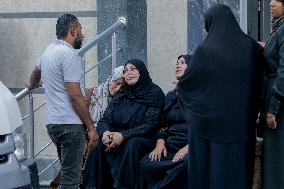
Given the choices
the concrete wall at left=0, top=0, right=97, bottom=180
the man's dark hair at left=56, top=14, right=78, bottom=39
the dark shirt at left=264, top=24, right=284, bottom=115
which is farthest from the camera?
the concrete wall at left=0, top=0, right=97, bottom=180

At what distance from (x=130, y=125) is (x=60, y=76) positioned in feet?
3.43

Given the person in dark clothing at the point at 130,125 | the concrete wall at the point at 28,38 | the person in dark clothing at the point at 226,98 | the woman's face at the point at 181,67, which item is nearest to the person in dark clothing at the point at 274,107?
the person in dark clothing at the point at 226,98

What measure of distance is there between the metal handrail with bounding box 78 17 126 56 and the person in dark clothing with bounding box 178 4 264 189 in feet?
6.02

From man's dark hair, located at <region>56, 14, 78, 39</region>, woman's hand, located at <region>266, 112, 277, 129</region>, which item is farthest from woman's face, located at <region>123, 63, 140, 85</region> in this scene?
woman's hand, located at <region>266, 112, 277, 129</region>

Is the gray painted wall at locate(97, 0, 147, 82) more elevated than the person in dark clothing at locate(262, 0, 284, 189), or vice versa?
the gray painted wall at locate(97, 0, 147, 82)

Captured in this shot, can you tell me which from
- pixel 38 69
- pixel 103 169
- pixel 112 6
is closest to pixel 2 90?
pixel 38 69

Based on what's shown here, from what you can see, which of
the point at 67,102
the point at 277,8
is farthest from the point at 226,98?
the point at 67,102

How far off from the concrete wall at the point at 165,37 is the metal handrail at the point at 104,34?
302mm

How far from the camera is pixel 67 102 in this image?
19.3ft

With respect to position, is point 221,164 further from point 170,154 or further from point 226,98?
point 170,154

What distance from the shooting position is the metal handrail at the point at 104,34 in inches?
280

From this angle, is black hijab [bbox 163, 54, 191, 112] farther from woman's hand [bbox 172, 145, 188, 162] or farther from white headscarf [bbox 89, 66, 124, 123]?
white headscarf [bbox 89, 66, 124, 123]

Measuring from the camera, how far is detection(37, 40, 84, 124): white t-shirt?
18.9ft

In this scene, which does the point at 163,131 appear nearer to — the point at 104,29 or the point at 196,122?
the point at 196,122
